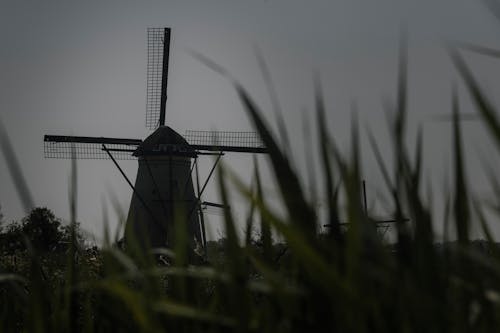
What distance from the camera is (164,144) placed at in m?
38.3

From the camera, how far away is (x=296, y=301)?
109 cm

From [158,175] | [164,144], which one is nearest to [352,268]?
[158,175]

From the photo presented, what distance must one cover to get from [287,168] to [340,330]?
0.22m

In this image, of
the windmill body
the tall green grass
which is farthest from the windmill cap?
the tall green grass

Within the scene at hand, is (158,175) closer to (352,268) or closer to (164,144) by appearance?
(164,144)

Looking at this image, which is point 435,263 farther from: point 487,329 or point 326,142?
point 326,142

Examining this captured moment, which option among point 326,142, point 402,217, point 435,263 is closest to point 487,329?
point 435,263

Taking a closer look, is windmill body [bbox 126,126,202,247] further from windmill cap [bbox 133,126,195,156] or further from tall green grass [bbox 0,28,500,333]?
tall green grass [bbox 0,28,500,333]

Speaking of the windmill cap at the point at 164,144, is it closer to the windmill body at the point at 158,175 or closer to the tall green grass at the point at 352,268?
the windmill body at the point at 158,175

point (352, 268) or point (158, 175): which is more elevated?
point (158, 175)

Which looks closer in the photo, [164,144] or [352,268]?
[352,268]

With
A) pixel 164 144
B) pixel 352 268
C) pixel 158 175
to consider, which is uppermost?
pixel 164 144

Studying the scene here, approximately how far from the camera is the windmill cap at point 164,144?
37688 millimetres

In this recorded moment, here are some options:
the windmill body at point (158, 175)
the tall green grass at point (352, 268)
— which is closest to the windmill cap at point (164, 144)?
the windmill body at point (158, 175)
